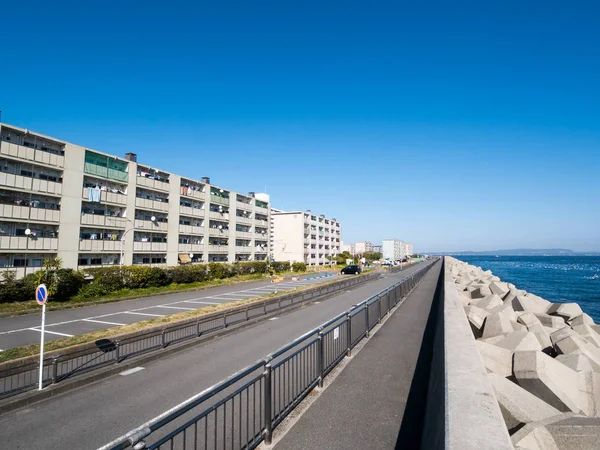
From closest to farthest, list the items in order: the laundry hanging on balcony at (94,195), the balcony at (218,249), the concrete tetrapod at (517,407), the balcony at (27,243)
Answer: the concrete tetrapod at (517,407)
the balcony at (27,243)
the laundry hanging on balcony at (94,195)
the balcony at (218,249)

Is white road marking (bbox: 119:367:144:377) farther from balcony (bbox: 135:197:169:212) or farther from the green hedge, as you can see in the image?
balcony (bbox: 135:197:169:212)

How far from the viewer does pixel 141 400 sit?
718cm

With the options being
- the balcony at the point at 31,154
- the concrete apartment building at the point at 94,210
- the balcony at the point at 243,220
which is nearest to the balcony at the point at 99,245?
the concrete apartment building at the point at 94,210

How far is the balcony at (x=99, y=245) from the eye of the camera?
29828 millimetres

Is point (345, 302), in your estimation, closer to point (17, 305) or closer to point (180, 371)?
point (180, 371)

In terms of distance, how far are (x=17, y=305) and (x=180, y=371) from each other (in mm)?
17196

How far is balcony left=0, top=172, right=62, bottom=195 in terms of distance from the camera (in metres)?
24.3

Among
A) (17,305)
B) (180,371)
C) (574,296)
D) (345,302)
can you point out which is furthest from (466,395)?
(574,296)

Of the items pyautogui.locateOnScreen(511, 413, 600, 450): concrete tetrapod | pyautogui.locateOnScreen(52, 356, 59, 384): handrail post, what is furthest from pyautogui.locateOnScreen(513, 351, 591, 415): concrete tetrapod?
pyautogui.locateOnScreen(52, 356, 59, 384): handrail post

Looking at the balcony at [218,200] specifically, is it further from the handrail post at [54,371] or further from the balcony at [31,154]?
the handrail post at [54,371]

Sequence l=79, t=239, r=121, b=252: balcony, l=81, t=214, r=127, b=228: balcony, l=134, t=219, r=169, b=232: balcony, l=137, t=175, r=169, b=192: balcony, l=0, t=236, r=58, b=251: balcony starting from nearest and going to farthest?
1. l=0, t=236, r=58, b=251: balcony
2. l=79, t=239, r=121, b=252: balcony
3. l=81, t=214, r=127, b=228: balcony
4. l=134, t=219, r=169, b=232: balcony
5. l=137, t=175, r=169, b=192: balcony

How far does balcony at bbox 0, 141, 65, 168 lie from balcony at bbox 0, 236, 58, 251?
6.07 meters

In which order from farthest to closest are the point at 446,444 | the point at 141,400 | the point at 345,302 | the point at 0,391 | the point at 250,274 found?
the point at 250,274 < the point at 345,302 < the point at 0,391 < the point at 141,400 < the point at 446,444

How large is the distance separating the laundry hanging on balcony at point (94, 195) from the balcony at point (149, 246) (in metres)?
6.16
